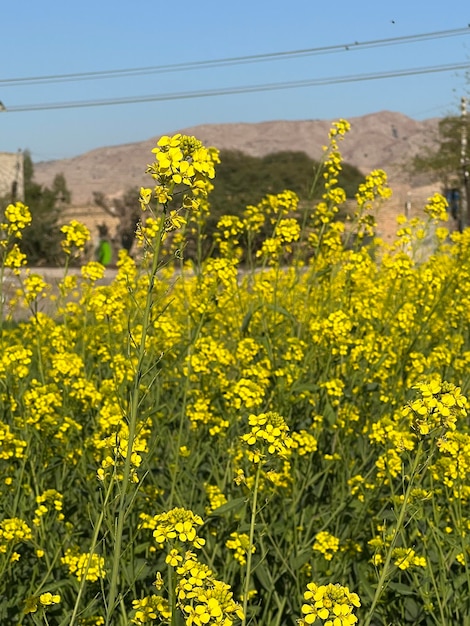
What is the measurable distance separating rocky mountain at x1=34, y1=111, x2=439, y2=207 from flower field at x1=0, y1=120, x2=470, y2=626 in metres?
131

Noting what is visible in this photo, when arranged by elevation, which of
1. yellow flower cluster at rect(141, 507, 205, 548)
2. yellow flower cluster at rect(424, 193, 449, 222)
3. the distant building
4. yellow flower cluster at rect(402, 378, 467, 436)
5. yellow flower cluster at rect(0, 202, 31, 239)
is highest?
the distant building

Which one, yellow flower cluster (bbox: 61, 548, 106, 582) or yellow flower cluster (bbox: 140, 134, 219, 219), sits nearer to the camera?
yellow flower cluster (bbox: 140, 134, 219, 219)

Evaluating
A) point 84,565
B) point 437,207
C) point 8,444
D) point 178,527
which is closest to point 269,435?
point 178,527

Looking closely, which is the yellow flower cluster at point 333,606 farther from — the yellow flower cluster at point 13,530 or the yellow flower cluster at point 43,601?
the yellow flower cluster at point 13,530

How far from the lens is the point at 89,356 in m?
4.39

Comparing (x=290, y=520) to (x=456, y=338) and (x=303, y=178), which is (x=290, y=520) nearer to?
(x=456, y=338)

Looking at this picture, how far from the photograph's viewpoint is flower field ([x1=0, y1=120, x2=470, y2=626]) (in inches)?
71.9

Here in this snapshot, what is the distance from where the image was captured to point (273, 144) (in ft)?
504

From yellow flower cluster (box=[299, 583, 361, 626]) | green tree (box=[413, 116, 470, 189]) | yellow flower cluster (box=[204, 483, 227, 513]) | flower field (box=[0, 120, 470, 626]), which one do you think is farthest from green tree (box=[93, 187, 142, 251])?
yellow flower cluster (box=[299, 583, 361, 626])

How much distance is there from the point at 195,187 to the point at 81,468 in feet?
5.85

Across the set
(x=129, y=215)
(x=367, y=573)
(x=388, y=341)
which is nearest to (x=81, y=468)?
(x=367, y=573)

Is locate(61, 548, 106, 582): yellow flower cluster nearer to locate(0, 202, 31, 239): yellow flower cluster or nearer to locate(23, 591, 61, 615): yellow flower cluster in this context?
locate(23, 591, 61, 615): yellow flower cluster

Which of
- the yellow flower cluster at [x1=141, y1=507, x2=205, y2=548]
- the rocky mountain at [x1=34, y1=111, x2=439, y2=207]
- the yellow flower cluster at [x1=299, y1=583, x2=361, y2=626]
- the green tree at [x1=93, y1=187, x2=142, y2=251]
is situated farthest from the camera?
the rocky mountain at [x1=34, y1=111, x2=439, y2=207]

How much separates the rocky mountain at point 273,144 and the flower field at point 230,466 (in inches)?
5171
